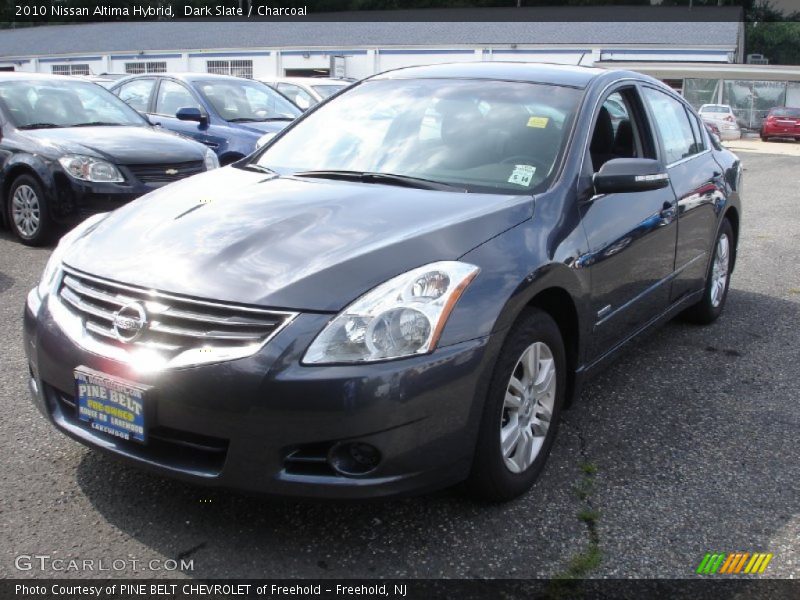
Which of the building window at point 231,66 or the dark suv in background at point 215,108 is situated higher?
the building window at point 231,66

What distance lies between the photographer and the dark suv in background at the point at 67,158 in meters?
6.89

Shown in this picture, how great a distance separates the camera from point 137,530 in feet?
8.97

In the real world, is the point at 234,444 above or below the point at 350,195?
below

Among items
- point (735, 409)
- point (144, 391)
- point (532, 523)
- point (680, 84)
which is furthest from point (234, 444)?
point (680, 84)

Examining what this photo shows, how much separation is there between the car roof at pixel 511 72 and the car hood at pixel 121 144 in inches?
139

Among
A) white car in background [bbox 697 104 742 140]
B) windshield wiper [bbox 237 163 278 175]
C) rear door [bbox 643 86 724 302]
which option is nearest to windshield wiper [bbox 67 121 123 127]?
windshield wiper [bbox 237 163 278 175]

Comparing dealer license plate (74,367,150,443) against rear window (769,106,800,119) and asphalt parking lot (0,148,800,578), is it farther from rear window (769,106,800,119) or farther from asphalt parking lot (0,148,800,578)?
rear window (769,106,800,119)

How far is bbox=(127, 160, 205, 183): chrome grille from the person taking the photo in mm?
7086

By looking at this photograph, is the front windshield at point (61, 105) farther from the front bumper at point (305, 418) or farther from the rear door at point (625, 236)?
the front bumper at point (305, 418)

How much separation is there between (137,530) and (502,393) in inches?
51.2

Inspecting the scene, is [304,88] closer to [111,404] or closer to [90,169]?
[90,169]

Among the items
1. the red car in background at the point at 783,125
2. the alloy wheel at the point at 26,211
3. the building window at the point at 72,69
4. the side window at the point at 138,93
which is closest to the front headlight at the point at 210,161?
the alloy wheel at the point at 26,211

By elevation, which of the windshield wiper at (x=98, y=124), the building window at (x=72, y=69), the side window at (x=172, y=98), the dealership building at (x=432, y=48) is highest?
the dealership building at (x=432, y=48)

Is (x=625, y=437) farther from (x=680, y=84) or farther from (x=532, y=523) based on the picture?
(x=680, y=84)
